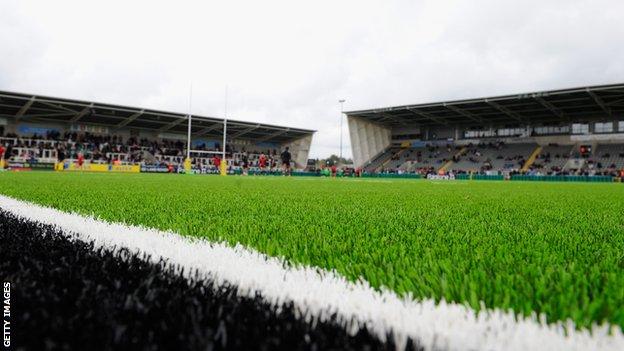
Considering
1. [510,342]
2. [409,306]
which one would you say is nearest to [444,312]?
[409,306]

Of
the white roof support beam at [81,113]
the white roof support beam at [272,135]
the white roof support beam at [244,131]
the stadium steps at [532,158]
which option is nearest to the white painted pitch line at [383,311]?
the white roof support beam at [81,113]

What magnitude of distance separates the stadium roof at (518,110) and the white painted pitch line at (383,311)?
38.6 metres

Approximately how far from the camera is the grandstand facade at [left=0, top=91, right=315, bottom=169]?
123 ft

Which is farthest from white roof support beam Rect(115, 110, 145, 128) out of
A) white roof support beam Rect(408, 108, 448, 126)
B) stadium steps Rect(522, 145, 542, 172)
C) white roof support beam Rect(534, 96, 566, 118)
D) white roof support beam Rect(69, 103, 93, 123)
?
stadium steps Rect(522, 145, 542, 172)

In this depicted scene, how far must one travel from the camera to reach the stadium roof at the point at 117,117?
1395 inches

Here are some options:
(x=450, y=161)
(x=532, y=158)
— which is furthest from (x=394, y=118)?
(x=532, y=158)

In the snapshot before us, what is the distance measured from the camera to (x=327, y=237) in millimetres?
2256

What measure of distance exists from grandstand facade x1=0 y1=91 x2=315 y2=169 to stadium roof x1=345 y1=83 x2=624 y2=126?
12761mm

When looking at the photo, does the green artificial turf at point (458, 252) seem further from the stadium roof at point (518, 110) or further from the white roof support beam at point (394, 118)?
the white roof support beam at point (394, 118)

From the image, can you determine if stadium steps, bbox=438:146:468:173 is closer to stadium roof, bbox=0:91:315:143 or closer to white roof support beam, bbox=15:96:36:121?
stadium roof, bbox=0:91:315:143

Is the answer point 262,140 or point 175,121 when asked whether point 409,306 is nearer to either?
point 175,121

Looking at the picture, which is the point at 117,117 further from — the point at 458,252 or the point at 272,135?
the point at 458,252

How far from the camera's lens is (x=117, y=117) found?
41.0 meters

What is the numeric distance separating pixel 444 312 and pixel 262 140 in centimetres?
5426
